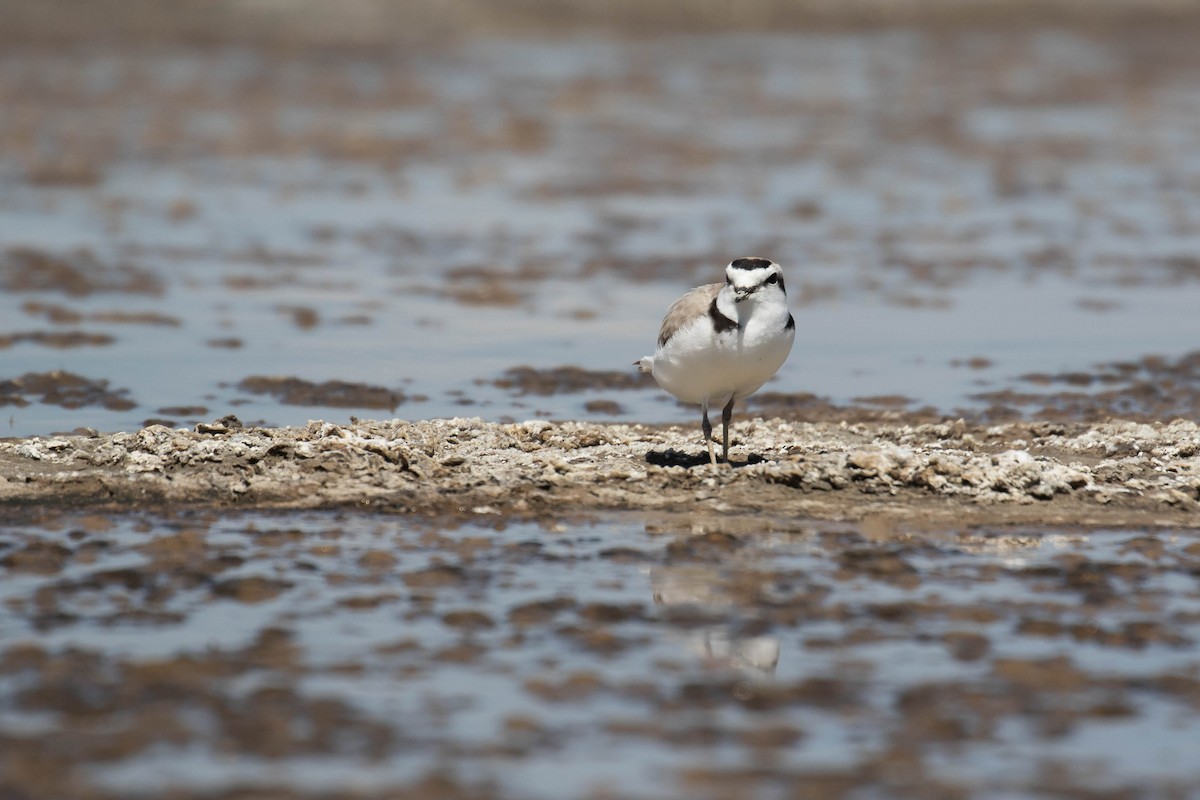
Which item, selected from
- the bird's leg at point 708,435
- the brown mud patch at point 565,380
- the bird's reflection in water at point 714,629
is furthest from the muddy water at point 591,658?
the brown mud patch at point 565,380

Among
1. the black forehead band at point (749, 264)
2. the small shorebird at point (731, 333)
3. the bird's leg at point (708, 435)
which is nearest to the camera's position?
the black forehead band at point (749, 264)

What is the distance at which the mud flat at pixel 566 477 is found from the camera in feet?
30.1

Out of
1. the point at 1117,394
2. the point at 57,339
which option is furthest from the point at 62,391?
the point at 1117,394

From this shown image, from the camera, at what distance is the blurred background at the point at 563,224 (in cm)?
1302

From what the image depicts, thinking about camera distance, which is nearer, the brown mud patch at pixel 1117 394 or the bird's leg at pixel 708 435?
the bird's leg at pixel 708 435

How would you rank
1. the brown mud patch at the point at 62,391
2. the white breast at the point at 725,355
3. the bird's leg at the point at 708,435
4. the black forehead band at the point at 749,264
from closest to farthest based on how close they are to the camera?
the black forehead band at the point at 749,264
the white breast at the point at 725,355
the bird's leg at the point at 708,435
the brown mud patch at the point at 62,391

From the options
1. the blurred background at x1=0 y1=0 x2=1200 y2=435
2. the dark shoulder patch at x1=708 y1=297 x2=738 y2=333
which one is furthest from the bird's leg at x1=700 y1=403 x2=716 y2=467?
the blurred background at x1=0 y1=0 x2=1200 y2=435

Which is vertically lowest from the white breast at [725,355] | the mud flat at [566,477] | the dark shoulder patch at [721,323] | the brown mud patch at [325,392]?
the mud flat at [566,477]

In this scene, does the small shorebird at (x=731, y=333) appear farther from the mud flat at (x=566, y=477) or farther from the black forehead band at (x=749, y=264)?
the mud flat at (x=566, y=477)

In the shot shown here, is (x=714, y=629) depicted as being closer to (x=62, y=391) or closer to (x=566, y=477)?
(x=566, y=477)

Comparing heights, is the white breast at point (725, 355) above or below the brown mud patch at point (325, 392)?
above

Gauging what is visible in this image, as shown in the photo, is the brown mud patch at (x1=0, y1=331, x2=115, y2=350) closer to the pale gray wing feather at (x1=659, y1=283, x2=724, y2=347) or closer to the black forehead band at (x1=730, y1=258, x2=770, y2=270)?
the pale gray wing feather at (x1=659, y1=283, x2=724, y2=347)

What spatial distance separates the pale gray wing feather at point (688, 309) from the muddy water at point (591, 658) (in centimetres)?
108

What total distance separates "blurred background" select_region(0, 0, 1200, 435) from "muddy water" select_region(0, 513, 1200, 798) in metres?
3.53
